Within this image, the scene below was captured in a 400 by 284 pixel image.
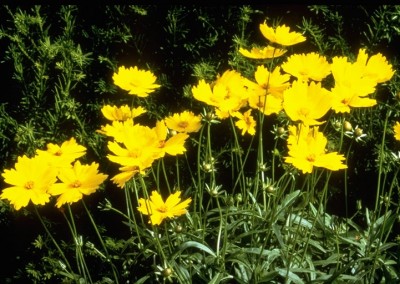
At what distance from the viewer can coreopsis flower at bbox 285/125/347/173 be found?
1.48 m

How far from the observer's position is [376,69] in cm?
171

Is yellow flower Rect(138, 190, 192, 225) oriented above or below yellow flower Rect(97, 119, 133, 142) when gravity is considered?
below

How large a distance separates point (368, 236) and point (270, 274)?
0.46 m

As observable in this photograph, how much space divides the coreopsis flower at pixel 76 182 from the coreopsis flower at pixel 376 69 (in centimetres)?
73

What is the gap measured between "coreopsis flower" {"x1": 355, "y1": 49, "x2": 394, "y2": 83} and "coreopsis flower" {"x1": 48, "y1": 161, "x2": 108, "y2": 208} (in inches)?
28.6

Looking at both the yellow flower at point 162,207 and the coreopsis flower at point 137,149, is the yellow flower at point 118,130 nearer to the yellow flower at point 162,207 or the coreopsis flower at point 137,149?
the coreopsis flower at point 137,149

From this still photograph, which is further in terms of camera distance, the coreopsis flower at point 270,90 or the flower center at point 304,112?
the coreopsis flower at point 270,90

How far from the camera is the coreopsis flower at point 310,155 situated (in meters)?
1.48

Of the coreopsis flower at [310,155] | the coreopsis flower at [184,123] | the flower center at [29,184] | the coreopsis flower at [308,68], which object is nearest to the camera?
the coreopsis flower at [310,155]

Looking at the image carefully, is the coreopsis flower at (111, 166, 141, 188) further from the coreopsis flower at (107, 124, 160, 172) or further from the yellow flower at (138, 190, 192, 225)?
the yellow flower at (138, 190, 192, 225)

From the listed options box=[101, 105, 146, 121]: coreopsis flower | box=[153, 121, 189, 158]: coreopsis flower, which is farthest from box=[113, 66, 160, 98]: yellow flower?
box=[153, 121, 189, 158]: coreopsis flower

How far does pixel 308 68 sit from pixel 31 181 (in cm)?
77

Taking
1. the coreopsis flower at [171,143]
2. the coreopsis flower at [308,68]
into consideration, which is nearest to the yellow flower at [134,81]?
the coreopsis flower at [171,143]

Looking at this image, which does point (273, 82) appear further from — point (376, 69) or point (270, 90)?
point (376, 69)
